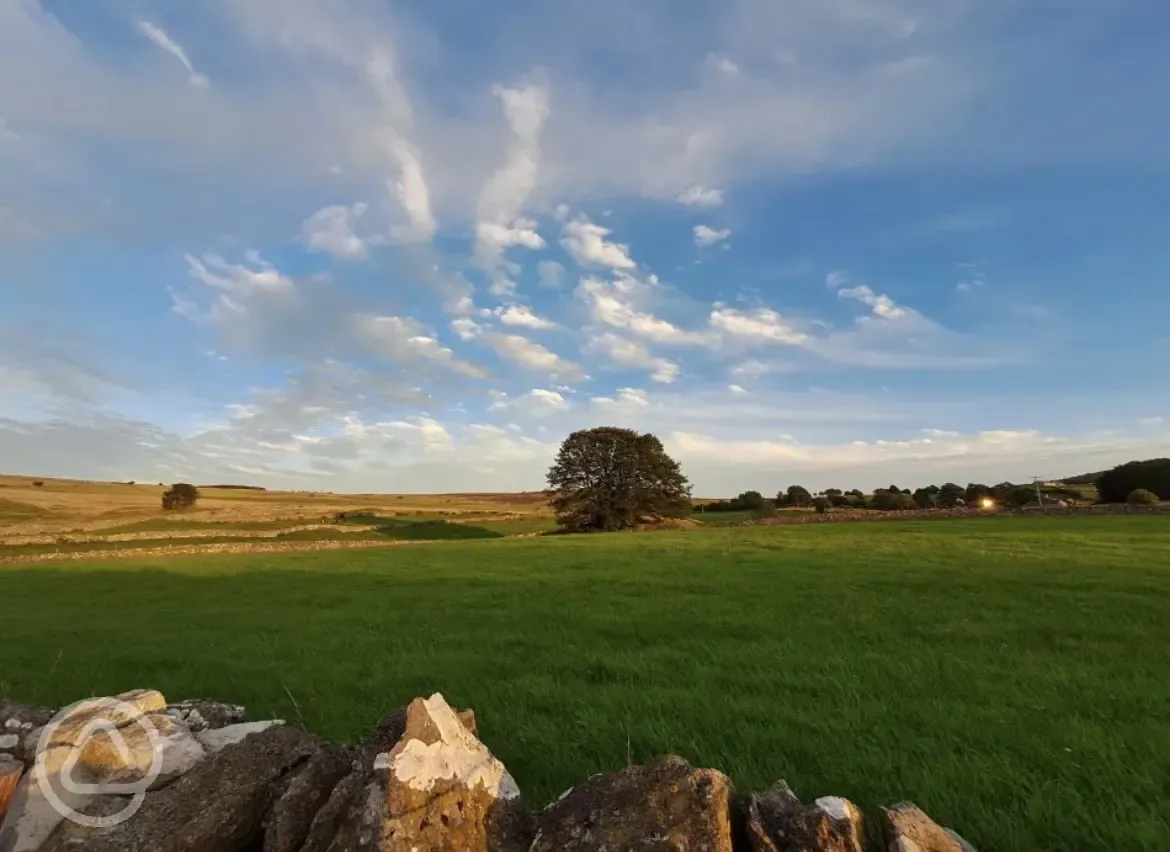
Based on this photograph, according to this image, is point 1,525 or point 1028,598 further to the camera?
point 1,525

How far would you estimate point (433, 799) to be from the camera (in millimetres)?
4047

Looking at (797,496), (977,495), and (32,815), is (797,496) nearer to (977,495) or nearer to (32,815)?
(977,495)

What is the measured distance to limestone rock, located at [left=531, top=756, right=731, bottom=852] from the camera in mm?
3635

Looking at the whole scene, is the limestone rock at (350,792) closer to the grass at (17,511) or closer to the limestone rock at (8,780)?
the limestone rock at (8,780)

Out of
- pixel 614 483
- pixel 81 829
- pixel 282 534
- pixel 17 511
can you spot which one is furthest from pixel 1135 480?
pixel 17 511

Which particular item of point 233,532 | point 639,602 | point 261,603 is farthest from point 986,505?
point 233,532

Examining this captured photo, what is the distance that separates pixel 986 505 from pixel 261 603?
4975 centimetres

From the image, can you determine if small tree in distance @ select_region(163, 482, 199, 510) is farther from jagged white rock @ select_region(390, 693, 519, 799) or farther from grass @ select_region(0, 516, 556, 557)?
jagged white rock @ select_region(390, 693, 519, 799)

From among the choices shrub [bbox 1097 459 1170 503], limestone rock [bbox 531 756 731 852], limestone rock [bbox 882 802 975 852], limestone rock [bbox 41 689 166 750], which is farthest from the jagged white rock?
shrub [bbox 1097 459 1170 503]

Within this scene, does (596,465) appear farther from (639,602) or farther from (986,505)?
(639,602)

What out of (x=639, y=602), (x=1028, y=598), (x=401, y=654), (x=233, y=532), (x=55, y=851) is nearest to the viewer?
(x=55, y=851)

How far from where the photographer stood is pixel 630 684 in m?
8.16

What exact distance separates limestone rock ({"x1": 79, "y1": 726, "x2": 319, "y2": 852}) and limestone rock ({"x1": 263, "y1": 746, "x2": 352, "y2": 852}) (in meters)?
0.23

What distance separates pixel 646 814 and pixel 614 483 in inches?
2173
